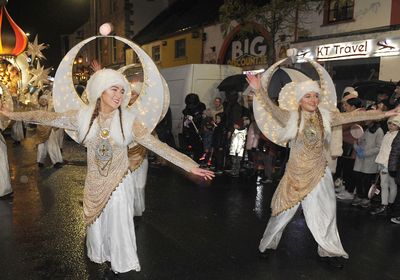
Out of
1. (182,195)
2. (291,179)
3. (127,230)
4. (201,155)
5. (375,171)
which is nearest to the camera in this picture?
(127,230)

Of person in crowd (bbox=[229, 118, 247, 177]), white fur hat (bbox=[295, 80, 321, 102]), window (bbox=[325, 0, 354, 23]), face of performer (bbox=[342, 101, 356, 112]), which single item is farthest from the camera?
window (bbox=[325, 0, 354, 23])

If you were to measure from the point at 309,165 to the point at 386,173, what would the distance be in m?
2.90

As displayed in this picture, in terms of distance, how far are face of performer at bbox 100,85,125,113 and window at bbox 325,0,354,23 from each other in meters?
10.5

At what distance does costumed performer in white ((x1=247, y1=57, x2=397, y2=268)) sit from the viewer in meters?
4.14

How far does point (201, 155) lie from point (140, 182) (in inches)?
204

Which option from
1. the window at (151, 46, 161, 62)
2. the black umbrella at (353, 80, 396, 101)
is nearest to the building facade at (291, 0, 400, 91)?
the black umbrella at (353, 80, 396, 101)

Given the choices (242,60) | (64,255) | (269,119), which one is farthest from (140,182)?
(242,60)

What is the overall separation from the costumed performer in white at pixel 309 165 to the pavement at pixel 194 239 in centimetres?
33

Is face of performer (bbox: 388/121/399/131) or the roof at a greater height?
the roof

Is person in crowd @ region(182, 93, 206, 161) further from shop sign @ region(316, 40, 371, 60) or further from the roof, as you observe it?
the roof

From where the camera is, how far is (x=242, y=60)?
54.7 feet

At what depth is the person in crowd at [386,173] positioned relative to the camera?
6258 millimetres

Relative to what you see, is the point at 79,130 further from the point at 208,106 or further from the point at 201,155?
the point at 208,106

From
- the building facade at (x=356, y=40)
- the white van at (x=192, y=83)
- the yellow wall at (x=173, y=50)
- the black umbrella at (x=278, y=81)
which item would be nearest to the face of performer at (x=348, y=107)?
the black umbrella at (x=278, y=81)
